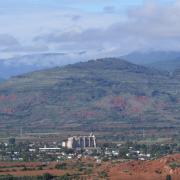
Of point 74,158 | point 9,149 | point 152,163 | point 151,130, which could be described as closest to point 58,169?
point 152,163

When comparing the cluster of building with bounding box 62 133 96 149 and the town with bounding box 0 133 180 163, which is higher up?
the cluster of building with bounding box 62 133 96 149

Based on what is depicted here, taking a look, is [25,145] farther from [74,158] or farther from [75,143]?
[74,158]

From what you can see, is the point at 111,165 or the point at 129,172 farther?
the point at 111,165

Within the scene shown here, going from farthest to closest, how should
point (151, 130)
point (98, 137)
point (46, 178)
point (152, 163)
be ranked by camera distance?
1. point (151, 130)
2. point (98, 137)
3. point (152, 163)
4. point (46, 178)

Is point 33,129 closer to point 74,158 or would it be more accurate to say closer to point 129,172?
point 74,158

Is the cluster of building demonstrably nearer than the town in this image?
No

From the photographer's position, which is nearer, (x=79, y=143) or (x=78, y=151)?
(x=78, y=151)

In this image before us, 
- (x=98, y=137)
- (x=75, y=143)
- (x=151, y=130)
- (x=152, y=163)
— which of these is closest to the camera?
(x=152, y=163)

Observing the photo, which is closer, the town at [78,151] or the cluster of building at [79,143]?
the town at [78,151]

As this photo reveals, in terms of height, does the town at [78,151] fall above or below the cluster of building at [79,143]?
below

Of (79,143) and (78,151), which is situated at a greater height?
(79,143)
